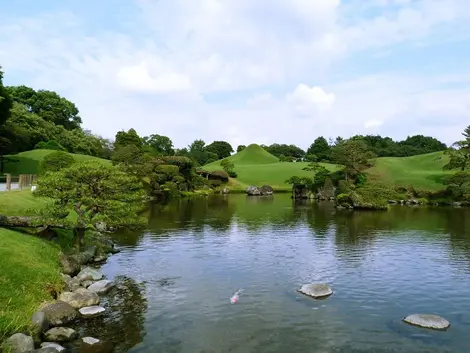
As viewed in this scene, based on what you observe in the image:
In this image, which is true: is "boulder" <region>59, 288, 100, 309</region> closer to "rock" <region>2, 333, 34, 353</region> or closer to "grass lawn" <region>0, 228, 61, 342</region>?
"grass lawn" <region>0, 228, 61, 342</region>

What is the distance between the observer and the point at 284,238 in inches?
1393

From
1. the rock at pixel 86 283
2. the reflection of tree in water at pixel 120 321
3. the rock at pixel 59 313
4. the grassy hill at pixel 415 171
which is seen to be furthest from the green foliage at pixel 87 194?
the grassy hill at pixel 415 171

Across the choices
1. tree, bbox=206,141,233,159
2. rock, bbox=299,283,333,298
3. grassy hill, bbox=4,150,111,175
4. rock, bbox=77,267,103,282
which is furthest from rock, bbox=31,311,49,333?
tree, bbox=206,141,233,159

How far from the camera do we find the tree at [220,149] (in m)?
181

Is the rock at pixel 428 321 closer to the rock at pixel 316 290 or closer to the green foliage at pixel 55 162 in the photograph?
the rock at pixel 316 290

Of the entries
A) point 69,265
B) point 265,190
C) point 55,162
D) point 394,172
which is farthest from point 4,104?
point 394,172

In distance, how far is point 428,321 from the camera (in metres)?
15.9

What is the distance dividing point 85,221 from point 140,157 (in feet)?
175

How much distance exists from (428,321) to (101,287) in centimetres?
1460

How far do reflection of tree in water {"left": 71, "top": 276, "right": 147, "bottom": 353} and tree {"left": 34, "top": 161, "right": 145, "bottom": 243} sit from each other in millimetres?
6379

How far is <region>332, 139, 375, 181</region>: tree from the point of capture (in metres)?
79.7

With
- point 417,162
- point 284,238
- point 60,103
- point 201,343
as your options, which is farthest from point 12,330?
point 60,103

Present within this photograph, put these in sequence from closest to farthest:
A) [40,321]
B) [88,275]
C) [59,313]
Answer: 1. [40,321]
2. [59,313]
3. [88,275]

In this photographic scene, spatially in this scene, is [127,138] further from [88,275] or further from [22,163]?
[88,275]
